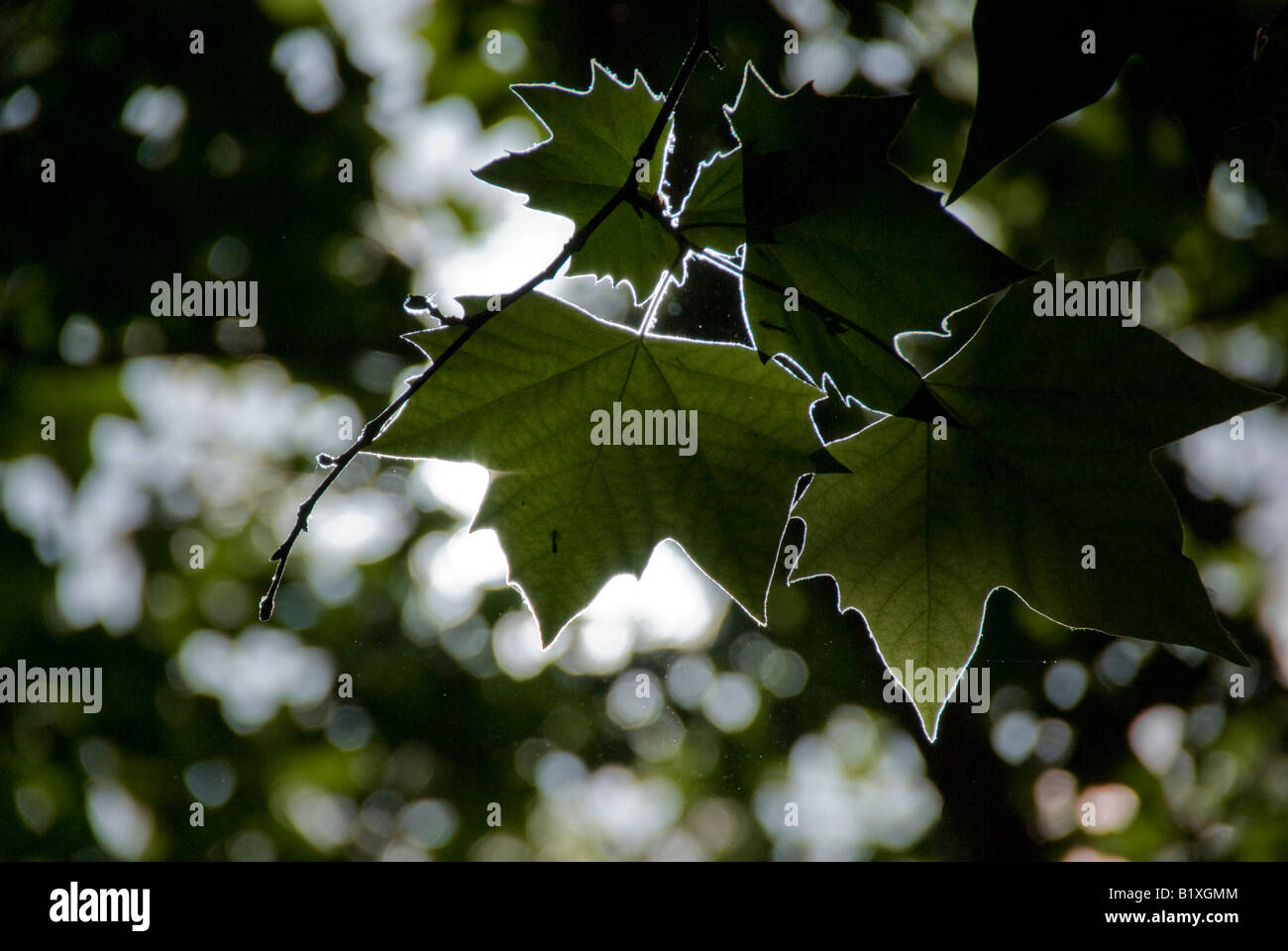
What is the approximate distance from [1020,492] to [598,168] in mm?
482

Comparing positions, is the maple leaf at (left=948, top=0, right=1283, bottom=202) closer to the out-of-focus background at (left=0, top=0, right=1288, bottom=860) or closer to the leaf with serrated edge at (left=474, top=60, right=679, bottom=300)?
the leaf with serrated edge at (left=474, top=60, right=679, bottom=300)

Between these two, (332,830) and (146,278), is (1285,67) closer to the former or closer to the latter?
(146,278)

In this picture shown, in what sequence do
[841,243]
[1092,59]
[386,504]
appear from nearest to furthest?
[1092,59]
[841,243]
[386,504]

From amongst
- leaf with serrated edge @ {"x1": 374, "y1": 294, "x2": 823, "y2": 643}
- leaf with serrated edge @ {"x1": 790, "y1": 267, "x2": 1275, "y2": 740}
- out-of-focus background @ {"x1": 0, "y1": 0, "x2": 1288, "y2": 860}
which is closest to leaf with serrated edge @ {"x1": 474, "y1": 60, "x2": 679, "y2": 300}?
leaf with serrated edge @ {"x1": 374, "y1": 294, "x2": 823, "y2": 643}

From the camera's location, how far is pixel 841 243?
73 centimetres

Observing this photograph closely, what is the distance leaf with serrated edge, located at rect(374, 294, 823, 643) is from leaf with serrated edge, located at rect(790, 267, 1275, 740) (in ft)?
0.37

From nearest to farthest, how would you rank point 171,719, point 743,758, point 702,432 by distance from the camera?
point 702,432
point 171,719
point 743,758

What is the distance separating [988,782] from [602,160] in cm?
311

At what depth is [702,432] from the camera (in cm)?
78

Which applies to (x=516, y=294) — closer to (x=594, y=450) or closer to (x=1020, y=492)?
(x=594, y=450)

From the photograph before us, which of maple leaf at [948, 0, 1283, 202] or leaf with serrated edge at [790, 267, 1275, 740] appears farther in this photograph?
leaf with serrated edge at [790, 267, 1275, 740]

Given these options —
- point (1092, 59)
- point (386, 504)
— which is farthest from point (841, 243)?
point (386, 504)

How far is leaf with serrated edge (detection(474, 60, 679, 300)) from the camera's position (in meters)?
0.80
